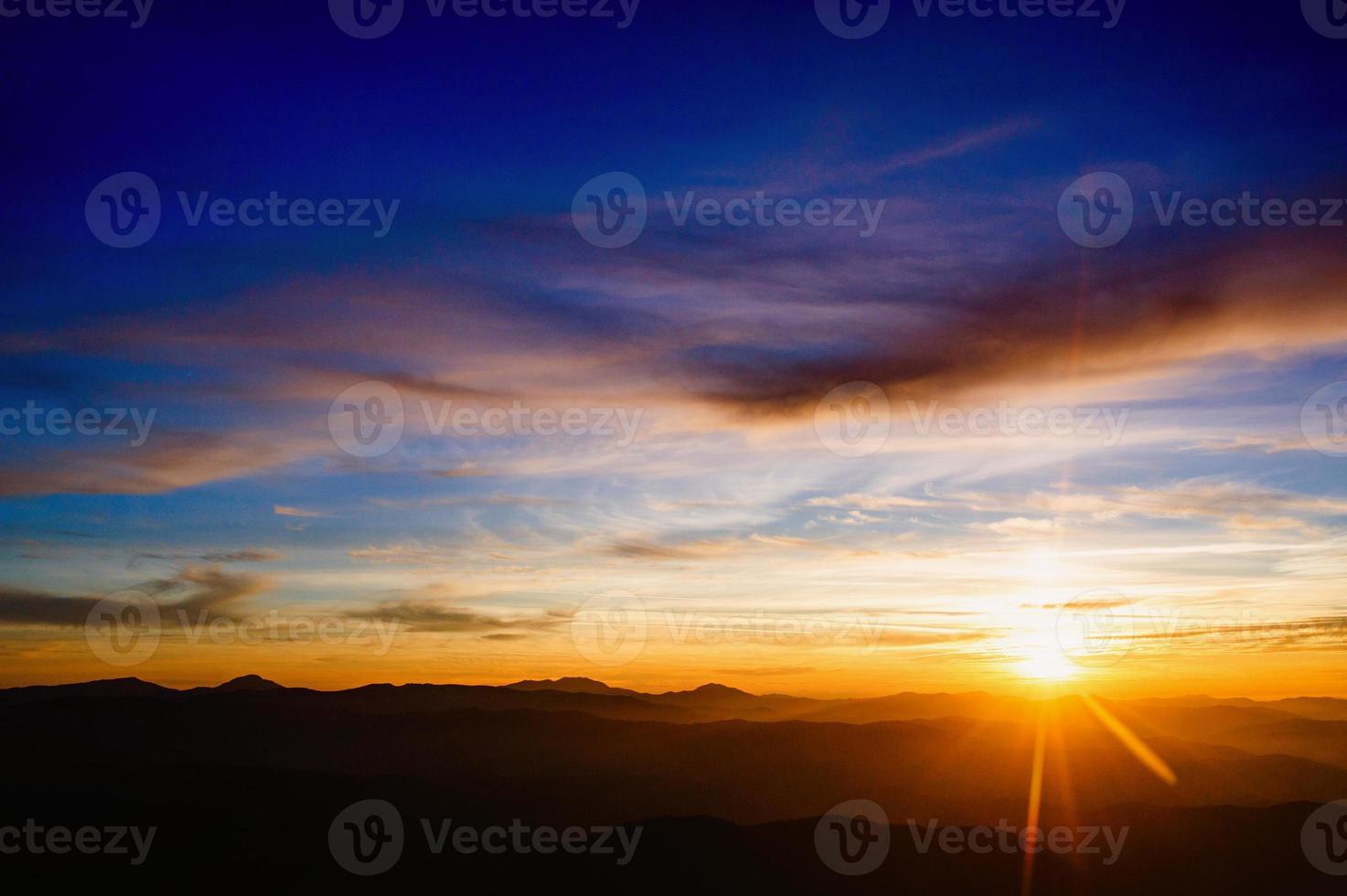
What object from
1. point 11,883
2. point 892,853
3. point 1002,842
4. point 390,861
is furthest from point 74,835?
point 1002,842

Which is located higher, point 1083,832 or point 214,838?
point 1083,832

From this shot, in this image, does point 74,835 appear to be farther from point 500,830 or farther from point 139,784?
point 500,830

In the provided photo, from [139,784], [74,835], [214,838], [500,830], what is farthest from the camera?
[139,784]

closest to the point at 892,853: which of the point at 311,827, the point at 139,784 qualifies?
the point at 311,827

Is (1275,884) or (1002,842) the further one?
(1002,842)

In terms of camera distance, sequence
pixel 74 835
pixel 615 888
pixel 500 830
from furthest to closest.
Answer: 1. pixel 500 830
2. pixel 74 835
3. pixel 615 888

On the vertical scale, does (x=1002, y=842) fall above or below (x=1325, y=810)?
below

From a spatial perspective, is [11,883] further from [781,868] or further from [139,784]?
[781,868]

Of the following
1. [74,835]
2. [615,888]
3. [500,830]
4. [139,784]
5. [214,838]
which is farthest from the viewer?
[139,784]

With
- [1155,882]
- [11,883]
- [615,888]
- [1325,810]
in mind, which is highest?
[1325,810]
